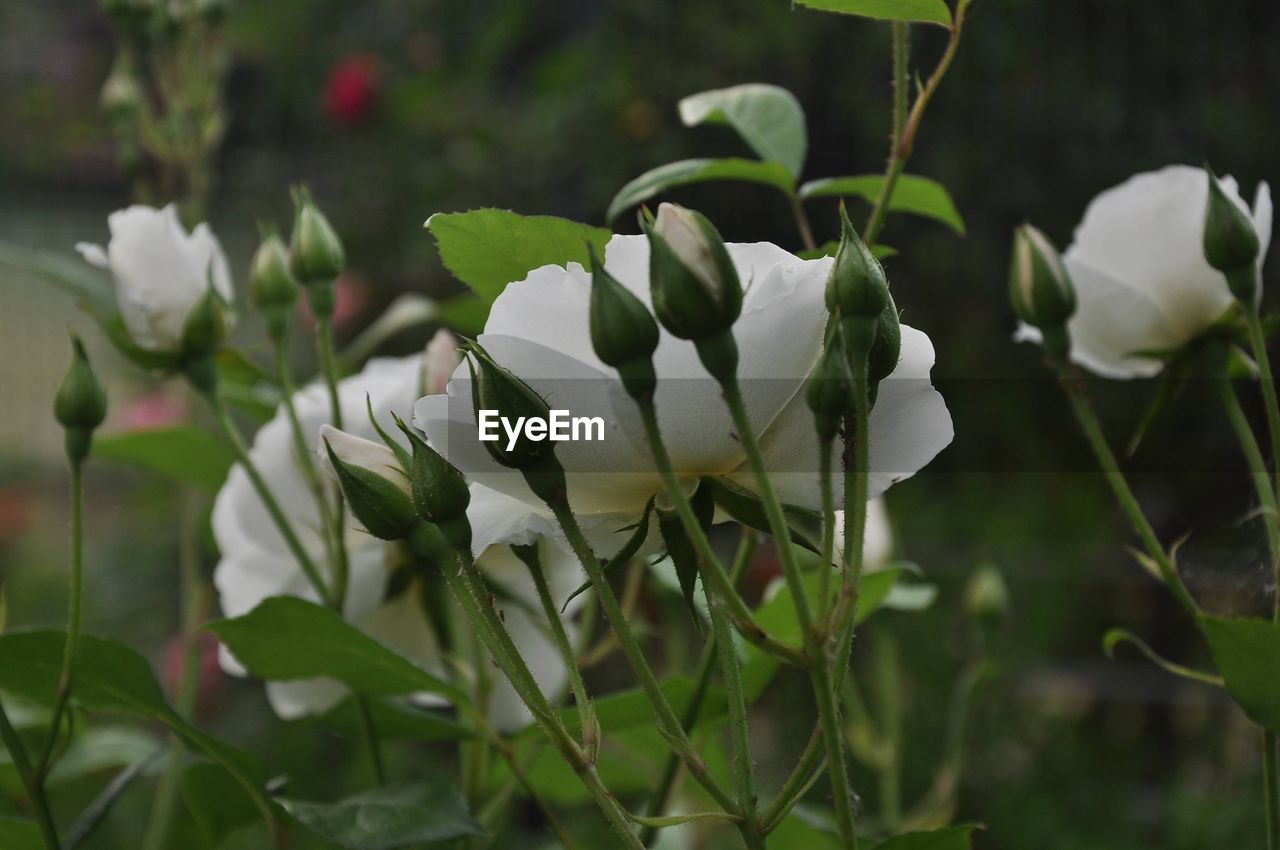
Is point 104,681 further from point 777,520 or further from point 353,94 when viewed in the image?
point 353,94

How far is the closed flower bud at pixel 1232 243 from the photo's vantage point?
27 cm

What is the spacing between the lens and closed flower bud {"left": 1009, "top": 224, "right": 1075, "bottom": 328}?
11.4 inches

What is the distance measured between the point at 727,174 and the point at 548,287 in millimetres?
160

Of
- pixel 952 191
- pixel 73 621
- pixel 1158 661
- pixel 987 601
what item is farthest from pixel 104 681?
pixel 952 191

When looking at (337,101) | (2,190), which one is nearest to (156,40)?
(337,101)

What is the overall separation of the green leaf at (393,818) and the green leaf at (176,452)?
5.8 inches

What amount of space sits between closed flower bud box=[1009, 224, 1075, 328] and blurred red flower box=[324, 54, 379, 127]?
5.94ft

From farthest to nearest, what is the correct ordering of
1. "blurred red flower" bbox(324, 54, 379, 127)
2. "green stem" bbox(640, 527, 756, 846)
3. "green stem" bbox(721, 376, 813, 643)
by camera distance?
"blurred red flower" bbox(324, 54, 379, 127)
"green stem" bbox(640, 527, 756, 846)
"green stem" bbox(721, 376, 813, 643)

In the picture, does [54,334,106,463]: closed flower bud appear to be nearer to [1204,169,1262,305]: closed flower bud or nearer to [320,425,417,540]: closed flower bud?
[320,425,417,540]: closed flower bud

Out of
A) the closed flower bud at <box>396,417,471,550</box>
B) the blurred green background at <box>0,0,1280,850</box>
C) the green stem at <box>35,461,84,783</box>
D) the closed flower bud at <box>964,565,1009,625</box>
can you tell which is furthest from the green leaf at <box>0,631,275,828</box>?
the blurred green background at <box>0,0,1280,850</box>

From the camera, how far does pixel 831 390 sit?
0.19 metres

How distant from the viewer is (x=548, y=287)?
20 cm

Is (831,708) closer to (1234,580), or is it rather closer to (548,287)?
(548,287)

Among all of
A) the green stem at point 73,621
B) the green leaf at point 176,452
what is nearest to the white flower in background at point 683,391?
the green stem at point 73,621
